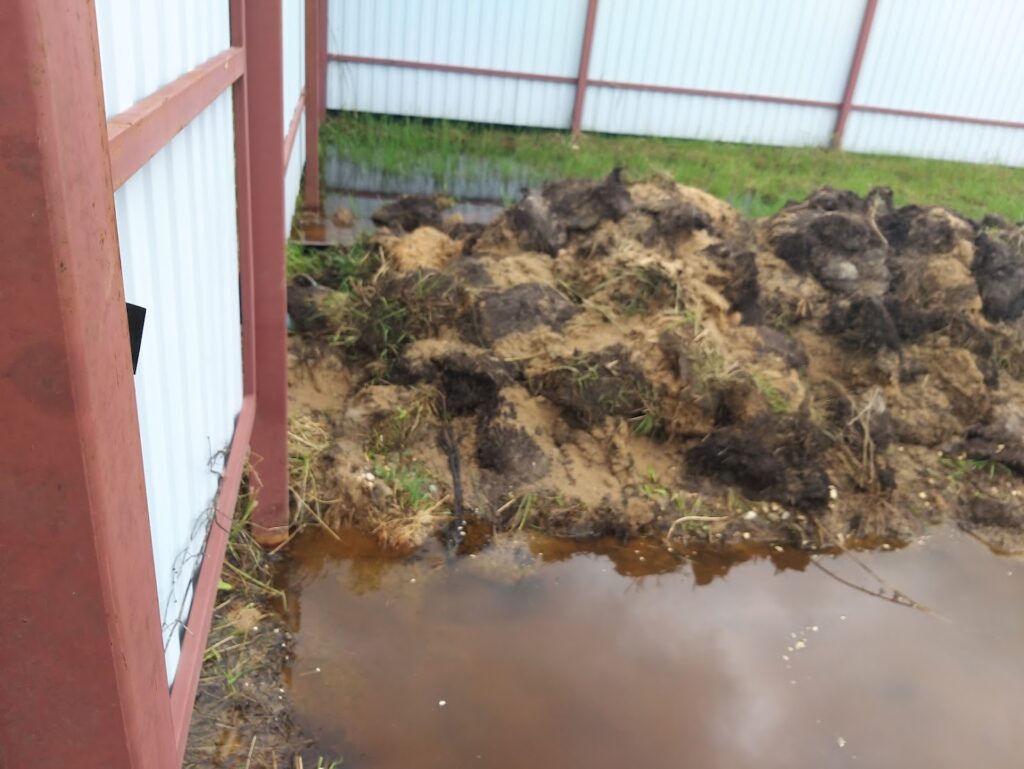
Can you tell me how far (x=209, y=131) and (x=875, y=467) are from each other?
310 centimetres

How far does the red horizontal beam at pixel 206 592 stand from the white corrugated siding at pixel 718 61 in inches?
299

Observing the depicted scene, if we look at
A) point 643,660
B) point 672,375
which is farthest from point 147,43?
point 672,375

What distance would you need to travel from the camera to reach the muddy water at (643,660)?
7.98 ft

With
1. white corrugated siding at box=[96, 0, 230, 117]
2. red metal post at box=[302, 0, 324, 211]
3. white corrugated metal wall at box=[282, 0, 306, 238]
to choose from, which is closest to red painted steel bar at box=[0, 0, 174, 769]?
white corrugated siding at box=[96, 0, 230, 117]

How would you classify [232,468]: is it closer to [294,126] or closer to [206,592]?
[206,592]

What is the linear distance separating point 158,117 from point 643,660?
86.5 inches

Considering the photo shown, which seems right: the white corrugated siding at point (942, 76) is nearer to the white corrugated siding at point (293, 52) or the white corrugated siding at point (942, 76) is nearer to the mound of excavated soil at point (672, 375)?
the mound of excavated soil at point (672, 375)

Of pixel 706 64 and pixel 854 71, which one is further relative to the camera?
pixel 854 71

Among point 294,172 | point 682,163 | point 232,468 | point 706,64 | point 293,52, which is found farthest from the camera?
point 706,64

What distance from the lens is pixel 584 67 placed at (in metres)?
8.87

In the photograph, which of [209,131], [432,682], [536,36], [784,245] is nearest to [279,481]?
[432,682]

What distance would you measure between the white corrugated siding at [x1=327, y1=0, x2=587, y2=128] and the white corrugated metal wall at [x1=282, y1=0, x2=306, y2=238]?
2370 mm

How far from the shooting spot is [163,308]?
1.51 metres

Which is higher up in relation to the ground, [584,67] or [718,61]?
[718,61]
